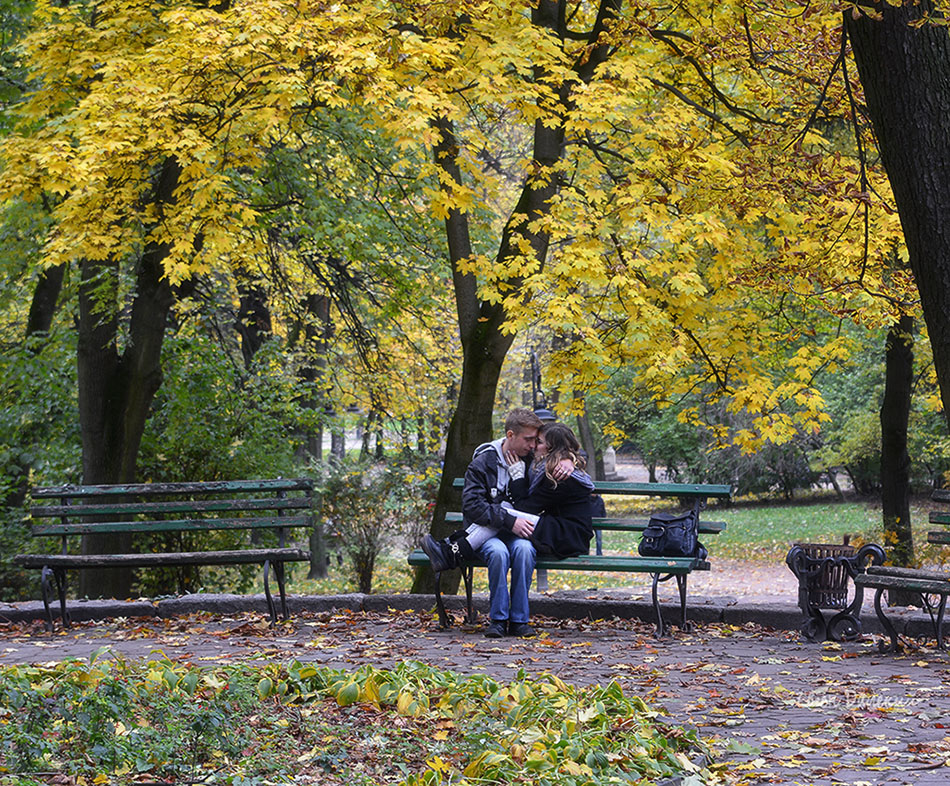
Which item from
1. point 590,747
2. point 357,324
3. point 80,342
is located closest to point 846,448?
point 357,324

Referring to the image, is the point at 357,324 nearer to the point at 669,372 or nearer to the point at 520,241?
the point at 520,241

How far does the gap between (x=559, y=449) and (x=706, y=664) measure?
6.11 feet

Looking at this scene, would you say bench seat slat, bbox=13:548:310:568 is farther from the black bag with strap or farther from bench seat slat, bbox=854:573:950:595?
bench seat slat, bbox=854:573:950:595

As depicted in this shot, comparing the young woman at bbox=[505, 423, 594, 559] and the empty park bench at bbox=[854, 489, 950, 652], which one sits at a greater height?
the young woman at bbox=[505, 423, 594, 559]

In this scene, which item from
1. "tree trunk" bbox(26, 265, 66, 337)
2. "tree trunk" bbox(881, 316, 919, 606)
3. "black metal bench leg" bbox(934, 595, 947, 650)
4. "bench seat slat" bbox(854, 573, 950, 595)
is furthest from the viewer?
"tree trunk" bbox(26, 265, 66, 337)

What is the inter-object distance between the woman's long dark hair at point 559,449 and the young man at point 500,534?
0.09 meters

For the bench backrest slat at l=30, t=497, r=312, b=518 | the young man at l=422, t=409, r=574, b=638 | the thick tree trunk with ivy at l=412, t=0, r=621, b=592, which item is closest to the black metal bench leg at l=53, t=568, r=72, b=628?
the bench backrest slat at l=30, t=497, r=312, b=518

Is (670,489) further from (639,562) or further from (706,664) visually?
(706,664)

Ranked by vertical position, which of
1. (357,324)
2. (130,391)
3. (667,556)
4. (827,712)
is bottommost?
(827,712)

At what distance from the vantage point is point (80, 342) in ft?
35.8

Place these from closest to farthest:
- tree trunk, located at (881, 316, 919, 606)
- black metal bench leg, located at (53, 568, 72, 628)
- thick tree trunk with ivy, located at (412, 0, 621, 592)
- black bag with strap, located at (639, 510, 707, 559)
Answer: black bag with strap, located at (639, 510, 707, 559)
black metal bench leg, located at (53, 568, 72, 628)
thick tree trunk with ivy, located at (412, 0, 621, 592)
tree trunk, located at (881, 316, 919, 606)

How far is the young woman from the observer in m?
7.53

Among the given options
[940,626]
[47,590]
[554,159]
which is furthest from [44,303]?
[940,626]

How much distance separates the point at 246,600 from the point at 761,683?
14.0ft
